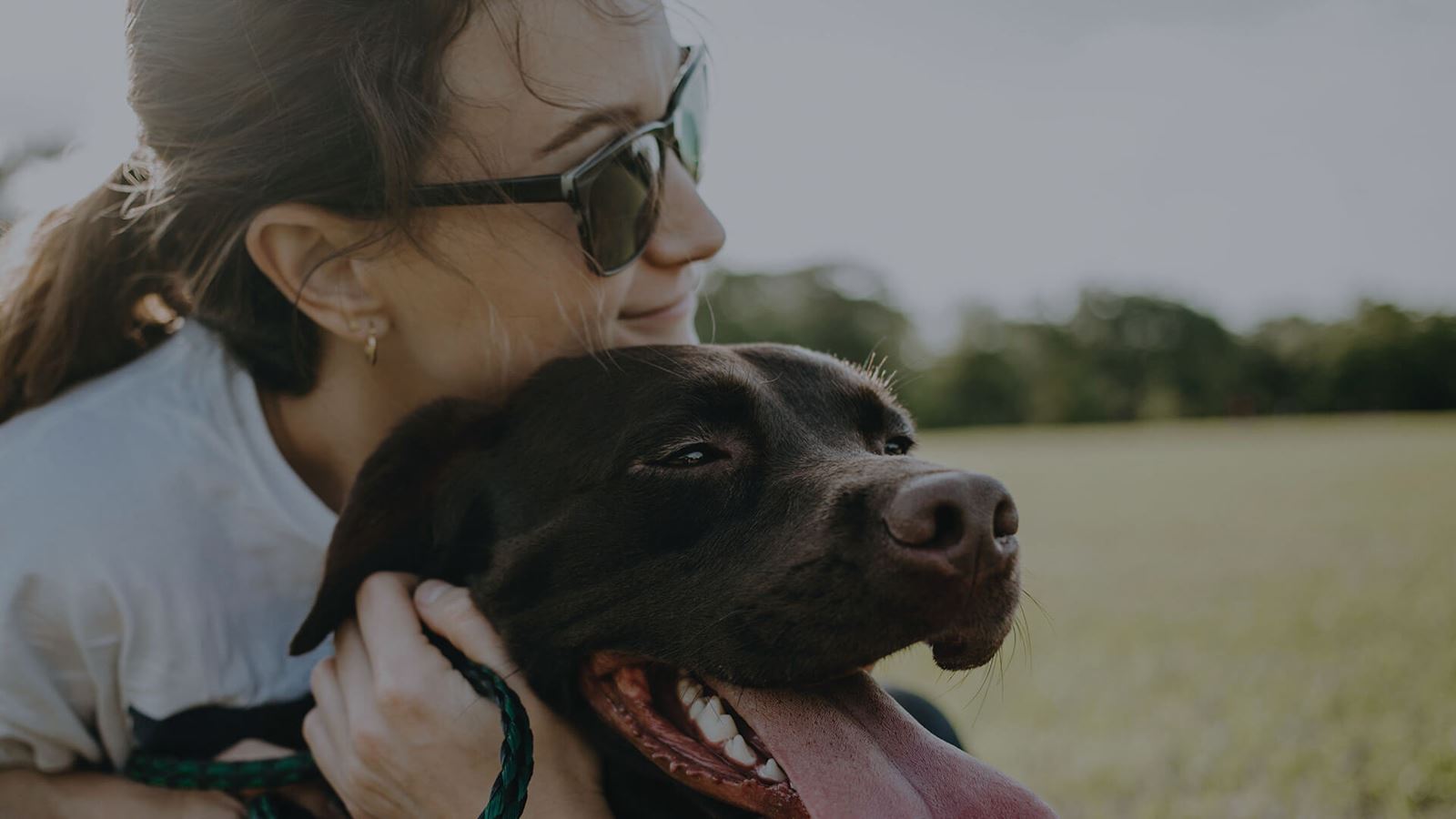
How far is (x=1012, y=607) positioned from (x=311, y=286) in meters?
1.78

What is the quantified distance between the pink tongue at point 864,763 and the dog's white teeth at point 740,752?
0.16 feet

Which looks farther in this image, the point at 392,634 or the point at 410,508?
the point at 410,508

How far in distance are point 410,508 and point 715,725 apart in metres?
0.95

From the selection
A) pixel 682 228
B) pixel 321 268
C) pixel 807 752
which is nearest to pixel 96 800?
pixel 321 268

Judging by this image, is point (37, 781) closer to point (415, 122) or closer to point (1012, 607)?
point (415, 122)

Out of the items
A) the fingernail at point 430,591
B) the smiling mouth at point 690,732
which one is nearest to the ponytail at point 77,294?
the fingernail at point 430,591

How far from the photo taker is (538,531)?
237 centimetres

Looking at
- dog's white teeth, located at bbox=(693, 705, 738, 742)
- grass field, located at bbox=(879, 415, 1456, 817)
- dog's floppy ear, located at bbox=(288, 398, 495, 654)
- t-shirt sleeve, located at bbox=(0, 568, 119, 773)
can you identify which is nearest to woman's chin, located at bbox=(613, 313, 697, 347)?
dog's floppy ear, located at bbox=(288, 398, 495, 654)

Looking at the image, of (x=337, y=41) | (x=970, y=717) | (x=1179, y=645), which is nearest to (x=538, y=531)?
(x=337, y=41)

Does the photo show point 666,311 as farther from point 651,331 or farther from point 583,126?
point 583,126

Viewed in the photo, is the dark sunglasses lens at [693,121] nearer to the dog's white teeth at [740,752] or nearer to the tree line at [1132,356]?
the dog's white teeth at [740,752]

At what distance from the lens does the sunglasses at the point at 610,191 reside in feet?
8.34

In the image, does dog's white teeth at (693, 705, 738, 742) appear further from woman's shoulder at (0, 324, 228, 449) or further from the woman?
woman's shoulder at (0, 324, 228, 449)

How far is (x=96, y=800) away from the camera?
255 centimetres
